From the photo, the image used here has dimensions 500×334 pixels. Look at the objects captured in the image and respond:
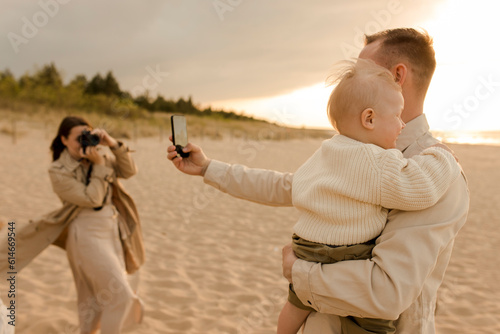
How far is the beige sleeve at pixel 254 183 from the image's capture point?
2.04 metres

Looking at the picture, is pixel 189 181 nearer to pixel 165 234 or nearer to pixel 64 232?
pixel 165 234

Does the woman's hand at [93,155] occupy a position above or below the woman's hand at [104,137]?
below

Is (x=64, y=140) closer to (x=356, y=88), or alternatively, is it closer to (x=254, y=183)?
(x=254, y=183)

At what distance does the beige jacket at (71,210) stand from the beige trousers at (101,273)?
0.10 meters

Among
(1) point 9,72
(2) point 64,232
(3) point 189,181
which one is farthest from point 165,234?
(1) point 9,72

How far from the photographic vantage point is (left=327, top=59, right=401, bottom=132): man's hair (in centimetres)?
143

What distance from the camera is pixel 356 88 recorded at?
4.73 ft

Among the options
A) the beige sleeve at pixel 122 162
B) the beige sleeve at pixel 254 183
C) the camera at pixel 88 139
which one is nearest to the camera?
the beige sleeve at pixel 254 183

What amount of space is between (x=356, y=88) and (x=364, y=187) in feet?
1.10

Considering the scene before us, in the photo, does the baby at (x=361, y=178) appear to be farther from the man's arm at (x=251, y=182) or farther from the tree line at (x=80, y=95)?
the tree line at (x=80, y=95)

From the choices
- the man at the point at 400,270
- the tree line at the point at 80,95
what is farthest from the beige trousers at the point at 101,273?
the tree line at the point at 80,95

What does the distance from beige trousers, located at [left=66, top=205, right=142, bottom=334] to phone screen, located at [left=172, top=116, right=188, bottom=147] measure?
1492 millimetres

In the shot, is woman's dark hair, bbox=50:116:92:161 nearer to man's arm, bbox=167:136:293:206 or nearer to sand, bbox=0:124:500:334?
sand, bbox=0:124:500:334

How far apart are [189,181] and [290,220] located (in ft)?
15.6
